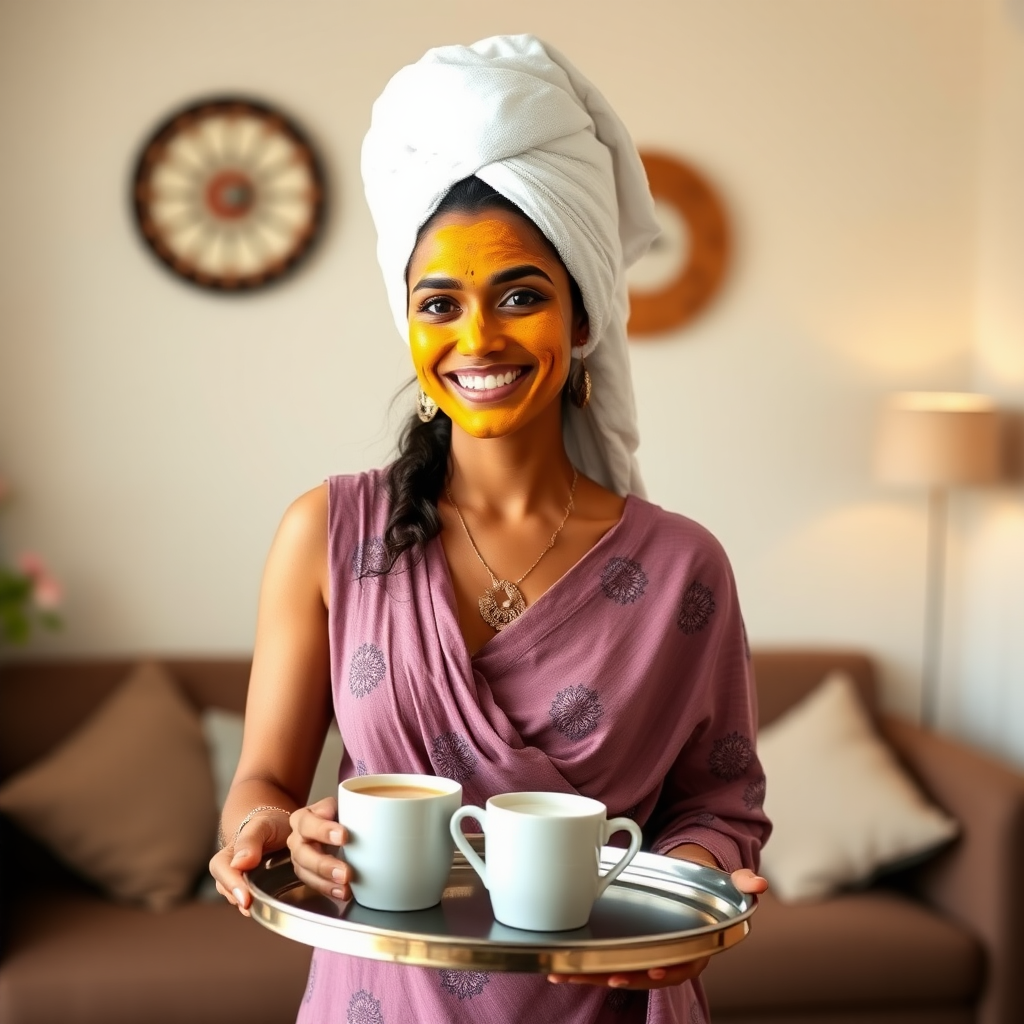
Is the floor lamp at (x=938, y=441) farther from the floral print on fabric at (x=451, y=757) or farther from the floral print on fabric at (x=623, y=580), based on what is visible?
the floral print on fabric at (x=451, y=757)

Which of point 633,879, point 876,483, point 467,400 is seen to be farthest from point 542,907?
point 876,483

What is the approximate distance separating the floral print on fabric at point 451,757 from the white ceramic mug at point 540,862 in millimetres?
231

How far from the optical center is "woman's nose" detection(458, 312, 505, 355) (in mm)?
1358

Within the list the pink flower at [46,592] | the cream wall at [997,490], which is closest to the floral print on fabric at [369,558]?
the pink flower at [46,592]

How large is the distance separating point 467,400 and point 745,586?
2.63 metres

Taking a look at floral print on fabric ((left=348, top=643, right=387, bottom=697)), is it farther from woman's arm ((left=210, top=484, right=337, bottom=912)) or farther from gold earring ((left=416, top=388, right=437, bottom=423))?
gold earring ((left=416, top=388, right=437, bottom=423))

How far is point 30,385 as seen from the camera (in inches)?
137

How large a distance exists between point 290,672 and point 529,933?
1.46 ft

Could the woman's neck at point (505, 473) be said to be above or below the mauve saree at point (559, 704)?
above

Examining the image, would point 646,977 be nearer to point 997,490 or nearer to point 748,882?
point 748,882

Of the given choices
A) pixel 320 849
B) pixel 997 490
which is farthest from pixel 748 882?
pixel 997 490

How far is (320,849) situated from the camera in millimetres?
1117

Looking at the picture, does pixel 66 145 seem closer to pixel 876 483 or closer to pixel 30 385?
pixel 30 385

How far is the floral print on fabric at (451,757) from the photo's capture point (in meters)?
1.31
